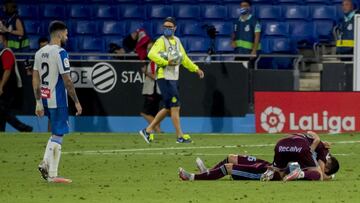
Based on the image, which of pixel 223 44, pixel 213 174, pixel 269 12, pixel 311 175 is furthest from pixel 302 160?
pixel 269 12

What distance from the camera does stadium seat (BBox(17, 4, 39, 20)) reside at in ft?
104

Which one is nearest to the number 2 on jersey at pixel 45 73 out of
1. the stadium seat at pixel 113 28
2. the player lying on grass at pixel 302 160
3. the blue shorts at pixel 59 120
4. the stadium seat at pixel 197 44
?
the blue shorts at pixel 59 120

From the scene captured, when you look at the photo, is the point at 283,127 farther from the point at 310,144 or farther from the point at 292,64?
the point at 310,144

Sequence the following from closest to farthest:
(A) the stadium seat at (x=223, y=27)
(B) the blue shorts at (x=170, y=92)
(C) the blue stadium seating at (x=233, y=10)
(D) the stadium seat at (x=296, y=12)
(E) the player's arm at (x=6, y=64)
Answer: (B) the blue shorts at (x=170, y=92), (E) the player's arm at (x=6, y=64), (D) the stadium seat at (x=296, y=12), (A) the stadium seat at (x=223, y=27), (C) the blue stadium seating at (x=233, y=10)

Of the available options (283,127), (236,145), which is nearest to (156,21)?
(283,127)

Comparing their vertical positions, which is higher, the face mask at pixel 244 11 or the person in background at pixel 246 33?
the face mask at pixel 244 11

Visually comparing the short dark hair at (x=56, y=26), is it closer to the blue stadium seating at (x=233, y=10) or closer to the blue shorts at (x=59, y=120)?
the blue shorts at (x=59, y=120)

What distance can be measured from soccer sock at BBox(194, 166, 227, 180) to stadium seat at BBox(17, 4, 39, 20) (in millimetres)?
16054

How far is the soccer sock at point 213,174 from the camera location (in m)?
16.2

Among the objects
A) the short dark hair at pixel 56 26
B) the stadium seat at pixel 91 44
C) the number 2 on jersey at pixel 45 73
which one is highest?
the short dark hair at pixel 56 26

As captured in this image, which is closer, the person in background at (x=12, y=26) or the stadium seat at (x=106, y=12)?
the person in background at (x=12, y=26)

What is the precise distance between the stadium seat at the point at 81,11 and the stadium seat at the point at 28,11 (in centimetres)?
87

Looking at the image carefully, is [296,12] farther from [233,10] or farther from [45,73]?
[45,73]

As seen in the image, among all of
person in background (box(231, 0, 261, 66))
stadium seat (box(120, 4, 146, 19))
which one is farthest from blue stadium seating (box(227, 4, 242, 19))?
person in background (box(231, 0, 261, 66))
